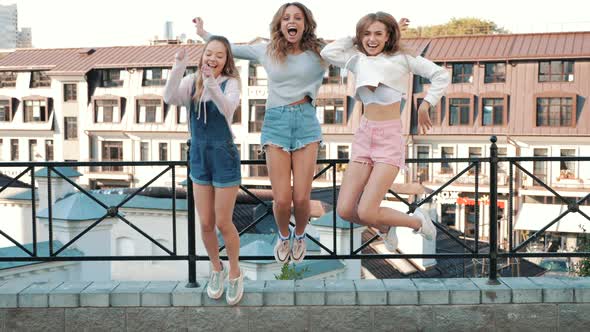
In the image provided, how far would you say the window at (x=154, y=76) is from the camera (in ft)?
154

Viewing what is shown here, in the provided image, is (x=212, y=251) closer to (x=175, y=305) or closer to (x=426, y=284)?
(x=175, y=305)

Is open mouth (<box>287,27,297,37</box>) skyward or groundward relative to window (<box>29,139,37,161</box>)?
skyward

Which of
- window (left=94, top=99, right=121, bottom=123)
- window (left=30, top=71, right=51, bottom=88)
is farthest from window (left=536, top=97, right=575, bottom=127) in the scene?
window (left=30, top=71, right=51, bottom=88)

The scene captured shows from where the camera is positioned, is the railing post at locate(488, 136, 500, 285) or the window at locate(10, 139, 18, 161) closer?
the railing post at locate(488, 136, 500, 285)

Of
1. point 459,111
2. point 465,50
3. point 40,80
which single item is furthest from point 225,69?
point 40,80

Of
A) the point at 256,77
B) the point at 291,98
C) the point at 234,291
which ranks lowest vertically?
the point at 234,291

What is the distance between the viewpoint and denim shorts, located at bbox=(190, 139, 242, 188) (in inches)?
188

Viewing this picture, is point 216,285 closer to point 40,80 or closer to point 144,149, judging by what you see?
point 144,149

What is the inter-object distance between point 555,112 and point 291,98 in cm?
3846

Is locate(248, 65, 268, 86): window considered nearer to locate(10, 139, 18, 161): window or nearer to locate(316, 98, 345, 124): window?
locate(316, 98, 345, 124): window

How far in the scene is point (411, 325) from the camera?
5.19 m

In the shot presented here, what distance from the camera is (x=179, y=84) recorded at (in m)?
4.83

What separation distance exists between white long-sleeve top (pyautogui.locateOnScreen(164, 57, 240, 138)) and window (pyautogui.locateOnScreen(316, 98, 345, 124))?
1531 inches

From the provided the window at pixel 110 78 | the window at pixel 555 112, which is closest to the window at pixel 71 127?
the window at pixel 110 78
